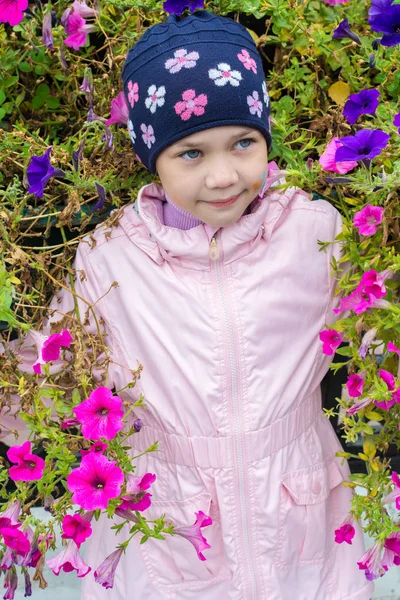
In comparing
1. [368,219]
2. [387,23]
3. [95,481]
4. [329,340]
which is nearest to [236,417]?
[329,340]

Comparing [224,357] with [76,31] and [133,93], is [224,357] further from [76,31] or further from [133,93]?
[76,31]

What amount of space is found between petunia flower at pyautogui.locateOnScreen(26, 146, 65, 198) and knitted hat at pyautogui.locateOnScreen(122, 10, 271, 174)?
0.18 m

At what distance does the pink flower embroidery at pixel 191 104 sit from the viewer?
4.58ft

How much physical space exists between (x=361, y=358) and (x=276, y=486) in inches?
15.2

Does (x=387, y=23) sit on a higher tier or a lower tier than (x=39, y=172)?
higher

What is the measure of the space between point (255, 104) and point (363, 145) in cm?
23

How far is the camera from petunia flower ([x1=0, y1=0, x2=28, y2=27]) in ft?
5.02

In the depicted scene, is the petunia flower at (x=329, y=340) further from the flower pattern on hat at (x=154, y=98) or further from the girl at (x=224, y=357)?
the flower pattern on hat at (x=154, y=98)

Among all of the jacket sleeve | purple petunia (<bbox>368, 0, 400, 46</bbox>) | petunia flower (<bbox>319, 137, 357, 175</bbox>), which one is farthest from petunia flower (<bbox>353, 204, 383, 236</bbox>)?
the jacket sleeve

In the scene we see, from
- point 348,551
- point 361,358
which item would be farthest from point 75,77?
point 348,551

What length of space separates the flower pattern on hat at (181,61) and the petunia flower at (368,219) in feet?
1.31

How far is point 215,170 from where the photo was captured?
4.73ft

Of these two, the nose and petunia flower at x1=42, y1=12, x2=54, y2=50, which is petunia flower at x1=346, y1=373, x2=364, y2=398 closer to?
the nose

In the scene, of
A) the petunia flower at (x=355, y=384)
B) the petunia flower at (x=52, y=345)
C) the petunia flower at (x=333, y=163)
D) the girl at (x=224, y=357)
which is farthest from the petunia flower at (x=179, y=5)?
the petunia flower at (x=355, y=384)
